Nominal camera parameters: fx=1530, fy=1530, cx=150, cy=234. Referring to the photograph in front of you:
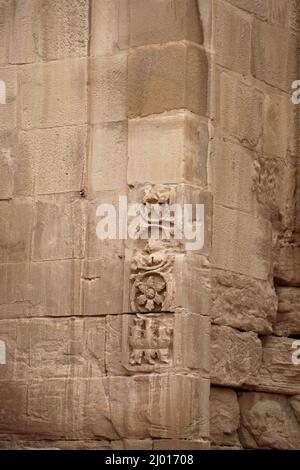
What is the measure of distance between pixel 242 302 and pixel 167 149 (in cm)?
151

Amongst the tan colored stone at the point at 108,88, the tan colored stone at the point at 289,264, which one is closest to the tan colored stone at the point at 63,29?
the tan colored stone at the point at 108,88

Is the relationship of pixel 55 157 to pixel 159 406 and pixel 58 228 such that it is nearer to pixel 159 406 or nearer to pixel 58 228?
pixel 58 228

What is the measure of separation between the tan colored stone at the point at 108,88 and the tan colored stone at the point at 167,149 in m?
0.21

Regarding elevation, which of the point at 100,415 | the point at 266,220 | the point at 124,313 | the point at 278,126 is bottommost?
the point at 100,415

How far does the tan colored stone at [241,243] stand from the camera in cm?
1247

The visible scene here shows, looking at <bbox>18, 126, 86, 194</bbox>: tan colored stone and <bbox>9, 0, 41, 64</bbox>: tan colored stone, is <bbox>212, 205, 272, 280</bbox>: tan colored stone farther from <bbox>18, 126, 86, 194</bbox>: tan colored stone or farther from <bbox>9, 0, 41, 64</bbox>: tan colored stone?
<bbox>9, 0, 41, 64</bbox>: tan colored stone

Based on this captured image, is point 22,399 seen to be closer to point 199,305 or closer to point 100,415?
point 100,415

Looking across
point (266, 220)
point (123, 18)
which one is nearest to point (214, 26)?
point (123, 18)

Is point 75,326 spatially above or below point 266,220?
below

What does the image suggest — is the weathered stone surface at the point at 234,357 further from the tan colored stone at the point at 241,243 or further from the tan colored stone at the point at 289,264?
the tan colored stone at the point at 289,264

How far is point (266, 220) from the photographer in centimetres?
1312

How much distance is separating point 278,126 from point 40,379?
3.08 m

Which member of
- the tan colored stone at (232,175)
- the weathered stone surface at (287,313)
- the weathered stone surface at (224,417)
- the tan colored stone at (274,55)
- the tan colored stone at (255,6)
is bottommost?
the weathered stone surface at (224,417)

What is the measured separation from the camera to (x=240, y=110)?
1284 cm
